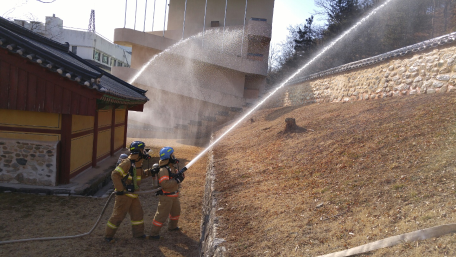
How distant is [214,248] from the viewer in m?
4.18

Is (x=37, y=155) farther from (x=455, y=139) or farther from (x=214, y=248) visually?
(x=455, y=139)

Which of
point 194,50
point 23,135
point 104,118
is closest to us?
point 23,135

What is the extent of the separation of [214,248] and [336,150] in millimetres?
3669

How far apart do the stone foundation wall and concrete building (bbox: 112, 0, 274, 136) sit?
47.1 ft

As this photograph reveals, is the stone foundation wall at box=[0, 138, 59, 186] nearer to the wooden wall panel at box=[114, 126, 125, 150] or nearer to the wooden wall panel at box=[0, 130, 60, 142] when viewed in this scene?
the wooden wall panel at box=[0, 130, 60, 142]

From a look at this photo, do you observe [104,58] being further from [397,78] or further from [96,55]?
[397,78]


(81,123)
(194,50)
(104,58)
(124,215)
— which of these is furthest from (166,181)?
(104,58)

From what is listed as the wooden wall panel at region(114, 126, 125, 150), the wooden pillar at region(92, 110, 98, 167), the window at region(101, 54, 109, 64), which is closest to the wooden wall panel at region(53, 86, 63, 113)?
the wooden pillar at region(92, 110, 98, 167)

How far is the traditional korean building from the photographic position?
7.66m

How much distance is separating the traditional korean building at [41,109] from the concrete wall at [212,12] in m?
21.9

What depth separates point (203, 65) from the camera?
26234 millimetres

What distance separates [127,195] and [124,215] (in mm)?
395

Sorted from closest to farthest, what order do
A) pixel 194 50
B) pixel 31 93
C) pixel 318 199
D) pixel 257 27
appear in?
pixel 318 199 → pixel 31 93 → pixel 194 50 → pixel 257 27

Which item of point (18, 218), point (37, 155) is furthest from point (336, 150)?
point (37, 155)
